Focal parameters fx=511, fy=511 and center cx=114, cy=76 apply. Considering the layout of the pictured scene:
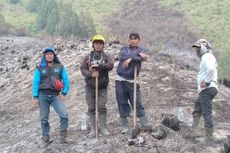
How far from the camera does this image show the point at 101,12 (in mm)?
63250

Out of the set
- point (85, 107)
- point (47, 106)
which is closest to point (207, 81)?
point (47, 106)

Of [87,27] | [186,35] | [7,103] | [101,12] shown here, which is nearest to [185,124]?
[7,103]

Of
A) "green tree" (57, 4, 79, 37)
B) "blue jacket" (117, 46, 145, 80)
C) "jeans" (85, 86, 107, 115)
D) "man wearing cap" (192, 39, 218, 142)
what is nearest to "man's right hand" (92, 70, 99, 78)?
"jeans" (85, 86, 107, 115)

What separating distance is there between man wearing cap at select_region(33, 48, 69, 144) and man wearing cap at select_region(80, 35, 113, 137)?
399mm

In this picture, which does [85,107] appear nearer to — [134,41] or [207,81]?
[134,41]

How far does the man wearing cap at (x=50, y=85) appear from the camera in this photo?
8484 millimetres

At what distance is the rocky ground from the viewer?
848 centimetres

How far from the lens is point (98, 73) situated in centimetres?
855

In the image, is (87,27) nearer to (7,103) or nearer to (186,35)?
(186,35)

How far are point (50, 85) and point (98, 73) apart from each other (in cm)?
82

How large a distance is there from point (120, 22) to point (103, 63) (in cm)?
4862

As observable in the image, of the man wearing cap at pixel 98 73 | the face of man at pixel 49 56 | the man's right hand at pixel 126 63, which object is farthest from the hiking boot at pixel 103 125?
the face of man at pixel 49 56

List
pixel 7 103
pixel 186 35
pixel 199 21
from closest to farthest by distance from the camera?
pixel 7 103
pixel 186 35
pixel 199 21

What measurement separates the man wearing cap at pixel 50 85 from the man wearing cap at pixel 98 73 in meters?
0.40
